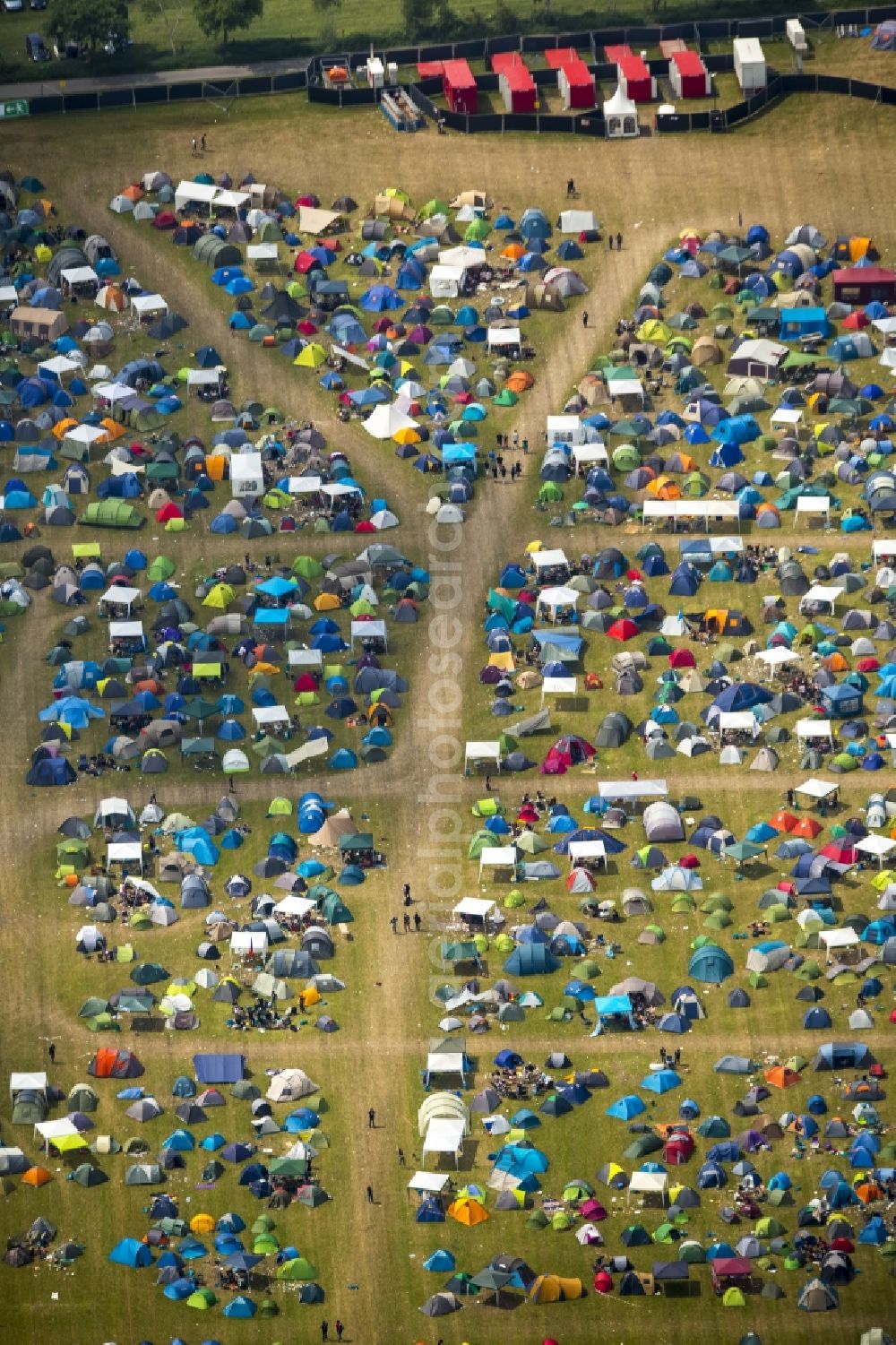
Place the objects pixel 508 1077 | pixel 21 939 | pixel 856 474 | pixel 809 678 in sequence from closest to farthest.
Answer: pixel 508 1077 < pixel 21 939 < pixel 809 678 < pixel 856 474

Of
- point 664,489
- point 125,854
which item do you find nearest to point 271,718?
point 125,854

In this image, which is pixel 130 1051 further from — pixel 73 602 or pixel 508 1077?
pixel 73 602

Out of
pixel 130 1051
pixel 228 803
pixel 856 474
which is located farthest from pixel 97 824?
pixel 856 474

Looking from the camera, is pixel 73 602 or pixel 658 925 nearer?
pixel 658 925

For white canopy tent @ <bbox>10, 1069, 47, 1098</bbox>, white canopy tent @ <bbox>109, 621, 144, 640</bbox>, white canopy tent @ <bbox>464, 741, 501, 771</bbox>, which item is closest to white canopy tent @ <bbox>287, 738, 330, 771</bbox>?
white canopy tent @ <bbox>464, 741, 501, 771</bbox>

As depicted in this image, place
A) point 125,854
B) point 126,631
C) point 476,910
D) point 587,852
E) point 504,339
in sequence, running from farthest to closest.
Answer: point 504,339 → point 126,631 → point 125,854 → point 587,852 → point 476,910

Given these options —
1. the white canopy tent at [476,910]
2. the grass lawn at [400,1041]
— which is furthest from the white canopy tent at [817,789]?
the white canopy tent at [476,910]

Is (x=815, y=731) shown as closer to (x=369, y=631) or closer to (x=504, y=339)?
(x=369, y=631)
